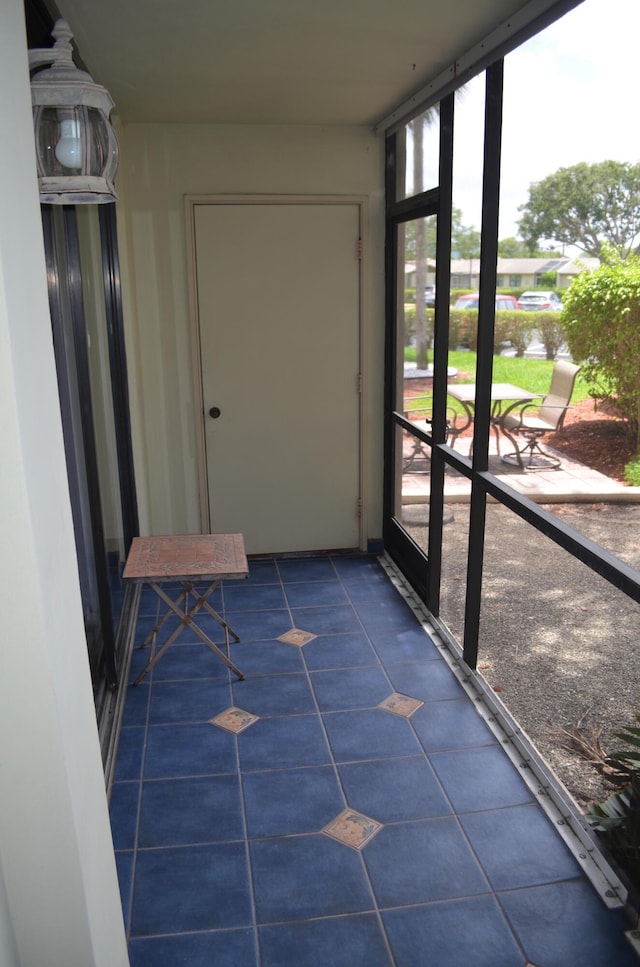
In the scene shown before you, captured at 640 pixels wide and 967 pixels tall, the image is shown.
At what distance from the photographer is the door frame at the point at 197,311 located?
4.73 meters

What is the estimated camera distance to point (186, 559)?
12.3 feet

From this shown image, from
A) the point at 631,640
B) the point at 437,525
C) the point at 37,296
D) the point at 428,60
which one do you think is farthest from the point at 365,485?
the point at 37,296

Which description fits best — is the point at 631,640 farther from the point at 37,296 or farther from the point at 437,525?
the point at 37,296

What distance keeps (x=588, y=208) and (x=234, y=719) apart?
8.31 feet

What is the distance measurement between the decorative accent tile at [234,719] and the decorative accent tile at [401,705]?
58 cm

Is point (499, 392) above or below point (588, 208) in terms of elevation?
below

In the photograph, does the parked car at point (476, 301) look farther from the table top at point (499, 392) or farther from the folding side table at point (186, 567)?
the folding side table at point (186, 567)

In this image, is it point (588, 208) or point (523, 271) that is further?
point (523, 271)

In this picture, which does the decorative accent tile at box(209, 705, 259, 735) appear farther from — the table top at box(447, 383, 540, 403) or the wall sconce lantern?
the wall sconce lantern

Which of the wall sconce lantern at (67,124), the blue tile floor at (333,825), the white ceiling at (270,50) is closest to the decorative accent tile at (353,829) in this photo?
the blue tile floor at (333,825)

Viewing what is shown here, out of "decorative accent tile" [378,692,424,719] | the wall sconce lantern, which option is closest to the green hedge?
"decorative accent tile" [378,692,424,719]

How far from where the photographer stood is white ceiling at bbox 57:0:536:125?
2.71m

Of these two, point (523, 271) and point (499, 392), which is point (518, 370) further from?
point (523, 271)

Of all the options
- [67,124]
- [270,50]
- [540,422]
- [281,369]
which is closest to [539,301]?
[540,422]
